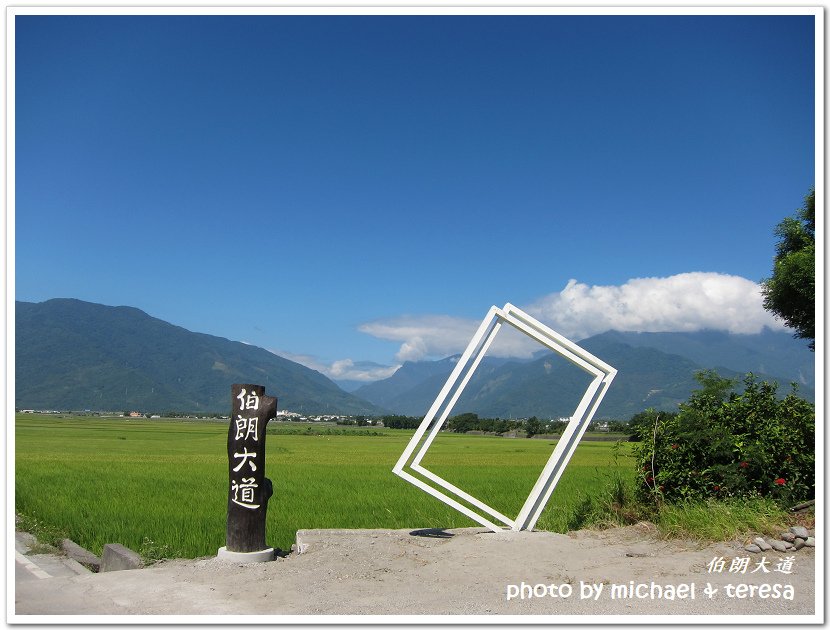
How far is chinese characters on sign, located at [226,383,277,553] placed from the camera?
25.6 feet

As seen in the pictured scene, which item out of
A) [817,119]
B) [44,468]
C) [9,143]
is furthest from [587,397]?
[44,468]

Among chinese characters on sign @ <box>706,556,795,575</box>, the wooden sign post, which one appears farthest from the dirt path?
the wooden sign post

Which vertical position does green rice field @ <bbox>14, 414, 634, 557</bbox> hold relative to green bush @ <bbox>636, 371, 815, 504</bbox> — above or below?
below

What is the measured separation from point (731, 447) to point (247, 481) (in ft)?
20.5

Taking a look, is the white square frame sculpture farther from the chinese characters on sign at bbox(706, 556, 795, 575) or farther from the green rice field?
the chinese characters on sign at bbox(706, 556, 795, 575)

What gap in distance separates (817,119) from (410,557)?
631 centimetres

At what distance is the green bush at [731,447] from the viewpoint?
28.4ft

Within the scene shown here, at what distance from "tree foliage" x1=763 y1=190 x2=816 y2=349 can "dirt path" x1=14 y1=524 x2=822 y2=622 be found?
946 centimetres

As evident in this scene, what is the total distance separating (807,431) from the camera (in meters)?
9.07

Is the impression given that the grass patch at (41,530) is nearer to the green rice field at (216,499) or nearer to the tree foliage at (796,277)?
the green rice field at (216,499)

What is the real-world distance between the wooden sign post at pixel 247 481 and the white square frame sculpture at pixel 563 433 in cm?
171

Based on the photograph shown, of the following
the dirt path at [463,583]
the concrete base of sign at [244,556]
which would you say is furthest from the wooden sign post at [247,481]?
the dirt path at [463,583]

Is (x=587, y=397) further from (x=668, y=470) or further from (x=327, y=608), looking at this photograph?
(x=327, y=608)

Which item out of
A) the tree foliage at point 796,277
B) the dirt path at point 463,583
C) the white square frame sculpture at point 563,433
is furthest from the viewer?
the tree foliage at point 796,277
